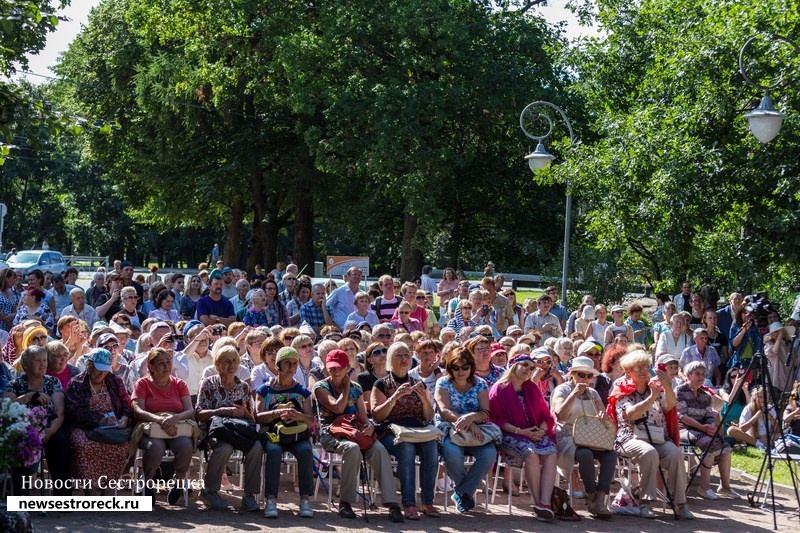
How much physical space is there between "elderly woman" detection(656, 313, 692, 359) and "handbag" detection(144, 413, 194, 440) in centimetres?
744

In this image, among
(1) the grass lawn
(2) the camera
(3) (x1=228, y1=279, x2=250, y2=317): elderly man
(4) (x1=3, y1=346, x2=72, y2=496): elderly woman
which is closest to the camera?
(4) (x1=3, y1=346, x2=72, y2=496): elderly woman

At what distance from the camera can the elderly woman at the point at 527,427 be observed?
891 centimetres

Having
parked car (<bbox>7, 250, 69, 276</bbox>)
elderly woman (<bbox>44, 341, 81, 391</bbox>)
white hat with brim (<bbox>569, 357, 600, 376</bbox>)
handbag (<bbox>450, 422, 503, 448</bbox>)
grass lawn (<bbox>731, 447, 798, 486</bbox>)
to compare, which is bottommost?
grass lawn (<bbox>731, 447, 798, 486</bbox>)

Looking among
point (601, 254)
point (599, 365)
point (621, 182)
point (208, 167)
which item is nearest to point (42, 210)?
point (208, 167)

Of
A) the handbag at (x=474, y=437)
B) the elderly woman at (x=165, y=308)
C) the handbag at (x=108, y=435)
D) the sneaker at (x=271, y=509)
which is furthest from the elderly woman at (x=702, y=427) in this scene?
the elderly woman at (x=165, y=308)

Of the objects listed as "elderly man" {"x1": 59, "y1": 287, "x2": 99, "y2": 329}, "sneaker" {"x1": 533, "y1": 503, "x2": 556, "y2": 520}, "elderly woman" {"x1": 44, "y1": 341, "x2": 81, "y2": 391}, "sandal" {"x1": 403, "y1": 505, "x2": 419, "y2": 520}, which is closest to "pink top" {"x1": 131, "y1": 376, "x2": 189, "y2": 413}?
"elderly woman" {"x1": 44, "y1": 341, "x2": 81, "y2": 391}

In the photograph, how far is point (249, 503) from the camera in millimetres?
8484

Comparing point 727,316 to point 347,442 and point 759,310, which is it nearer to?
point 759,310

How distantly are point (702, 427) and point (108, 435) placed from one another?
19.6 ft

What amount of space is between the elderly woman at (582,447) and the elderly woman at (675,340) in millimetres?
4518

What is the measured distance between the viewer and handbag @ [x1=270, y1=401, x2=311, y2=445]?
860cm

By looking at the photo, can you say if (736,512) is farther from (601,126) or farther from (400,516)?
(601,126)

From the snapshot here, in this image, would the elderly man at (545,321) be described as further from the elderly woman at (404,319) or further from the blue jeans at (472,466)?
the blue jeans at (472,466)

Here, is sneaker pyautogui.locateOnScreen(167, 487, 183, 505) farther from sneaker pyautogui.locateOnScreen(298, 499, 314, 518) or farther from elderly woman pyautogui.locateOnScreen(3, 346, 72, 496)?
sneaker pyautogui.locateOnScreen(298, 499, 314, 518)
